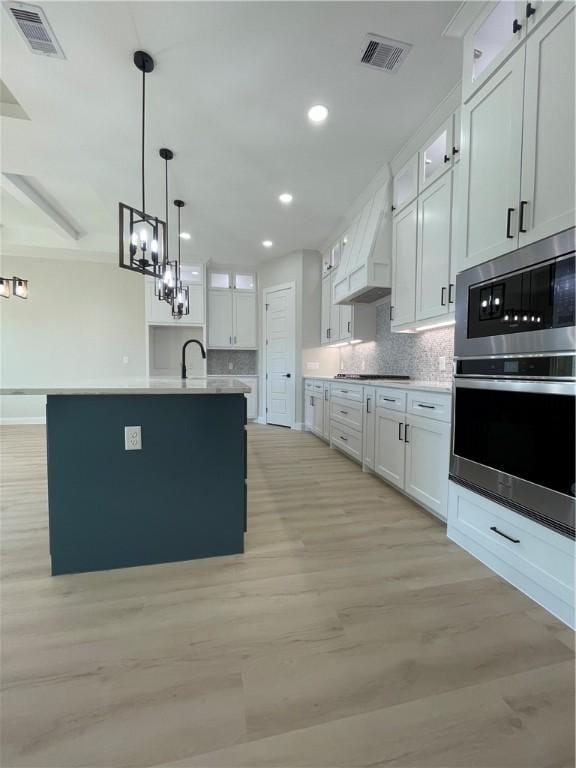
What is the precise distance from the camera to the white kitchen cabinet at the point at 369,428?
3.29m

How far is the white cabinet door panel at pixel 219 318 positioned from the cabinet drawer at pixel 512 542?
514 centimetres

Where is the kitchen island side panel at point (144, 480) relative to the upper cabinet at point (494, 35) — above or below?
below

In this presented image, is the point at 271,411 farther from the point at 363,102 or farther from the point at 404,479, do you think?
the point at 363,102

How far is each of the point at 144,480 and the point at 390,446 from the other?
2041 millimetres

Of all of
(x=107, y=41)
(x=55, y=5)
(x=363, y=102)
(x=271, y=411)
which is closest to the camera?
(x=55, y=5)

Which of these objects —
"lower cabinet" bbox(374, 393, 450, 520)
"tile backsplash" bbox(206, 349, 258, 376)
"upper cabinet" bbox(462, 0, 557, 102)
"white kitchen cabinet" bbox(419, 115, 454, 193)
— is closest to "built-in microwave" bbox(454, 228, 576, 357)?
"lower cabinet" bbox(374, 393, 450, 520)

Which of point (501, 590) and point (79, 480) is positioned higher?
point (79, 480)

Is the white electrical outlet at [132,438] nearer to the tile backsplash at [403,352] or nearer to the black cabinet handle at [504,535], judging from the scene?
the black cabinet handle at [504,535]

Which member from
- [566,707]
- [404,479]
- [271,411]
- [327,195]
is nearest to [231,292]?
[271,411]

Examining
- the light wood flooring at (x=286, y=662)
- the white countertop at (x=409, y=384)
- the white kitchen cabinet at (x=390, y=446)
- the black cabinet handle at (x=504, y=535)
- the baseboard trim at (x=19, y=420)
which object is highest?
the white countertop at (x=409, y=384)

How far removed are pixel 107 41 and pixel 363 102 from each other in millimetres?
1820

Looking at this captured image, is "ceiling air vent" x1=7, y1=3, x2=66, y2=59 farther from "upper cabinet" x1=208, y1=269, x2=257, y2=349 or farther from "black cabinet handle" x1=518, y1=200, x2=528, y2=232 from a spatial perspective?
"upper cabinet" x1=208, y1=269, x2=257, y2=349

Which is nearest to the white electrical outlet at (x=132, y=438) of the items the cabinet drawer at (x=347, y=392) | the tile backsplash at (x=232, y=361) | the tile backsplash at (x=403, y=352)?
the cabinet drawer at (x=347, y=392)

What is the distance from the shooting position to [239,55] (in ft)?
7.31
